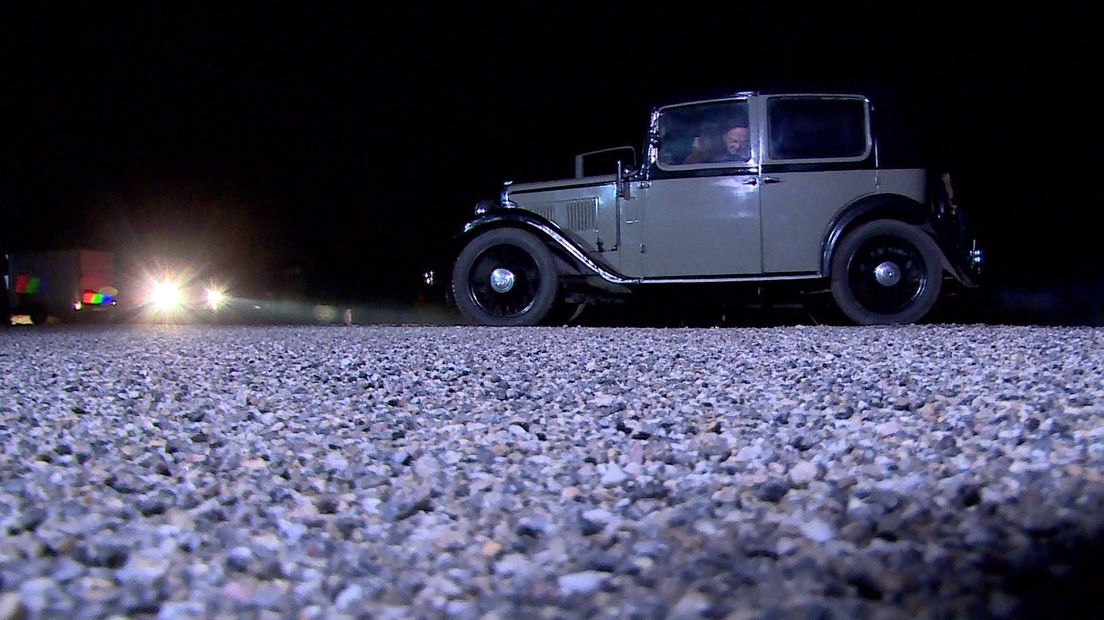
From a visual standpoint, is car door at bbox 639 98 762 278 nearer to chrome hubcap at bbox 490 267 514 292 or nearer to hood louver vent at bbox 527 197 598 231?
hood louver vent at bbox 527 197 598 231

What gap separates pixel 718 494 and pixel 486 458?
735 millimetres

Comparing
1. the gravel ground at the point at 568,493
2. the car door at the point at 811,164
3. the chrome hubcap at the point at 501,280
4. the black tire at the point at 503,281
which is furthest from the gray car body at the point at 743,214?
the gravel ground at the point at 568,493

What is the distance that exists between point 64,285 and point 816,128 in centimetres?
1024

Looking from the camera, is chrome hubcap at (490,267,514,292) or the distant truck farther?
the distant truck

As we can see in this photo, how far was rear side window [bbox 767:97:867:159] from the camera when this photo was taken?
698 centimetres

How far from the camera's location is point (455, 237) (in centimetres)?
Answer: 793

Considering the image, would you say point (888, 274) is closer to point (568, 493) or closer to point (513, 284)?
point (513, 284)

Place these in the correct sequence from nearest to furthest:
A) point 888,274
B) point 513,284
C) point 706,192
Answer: point 888,274 → point 706,192 → point 513,284

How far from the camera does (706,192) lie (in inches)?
281

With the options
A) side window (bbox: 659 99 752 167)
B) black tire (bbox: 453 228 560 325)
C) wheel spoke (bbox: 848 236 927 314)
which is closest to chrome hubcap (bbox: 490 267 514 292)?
black tire (bbox: 453 228 560 325)

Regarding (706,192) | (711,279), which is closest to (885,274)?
(711,279)

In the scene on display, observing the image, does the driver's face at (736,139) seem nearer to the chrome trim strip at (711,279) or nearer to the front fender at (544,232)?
the chrome trim strip at (711,279)

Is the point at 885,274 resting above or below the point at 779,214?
below

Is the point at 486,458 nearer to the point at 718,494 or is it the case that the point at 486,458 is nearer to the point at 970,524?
the point at 718,494
